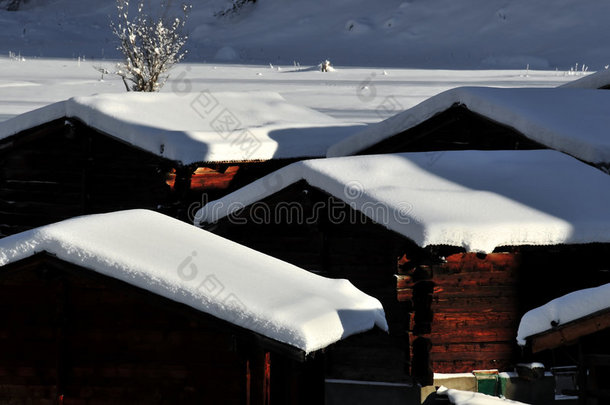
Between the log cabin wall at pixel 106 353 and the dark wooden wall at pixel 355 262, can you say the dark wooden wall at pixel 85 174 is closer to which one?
the dark wooden wall at pixel 355 262

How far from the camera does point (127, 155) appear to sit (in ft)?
59.4

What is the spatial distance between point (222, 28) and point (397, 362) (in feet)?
159

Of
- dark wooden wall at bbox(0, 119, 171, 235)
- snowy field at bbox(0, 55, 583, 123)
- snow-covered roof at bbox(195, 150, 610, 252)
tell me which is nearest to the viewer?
snow-covered roof at bbox(195, 150, 610, 252)

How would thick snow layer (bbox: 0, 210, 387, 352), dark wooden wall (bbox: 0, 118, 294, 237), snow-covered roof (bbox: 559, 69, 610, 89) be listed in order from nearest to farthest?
thick snow layer (bbox: 0, 210, 387, 352) → dark wooden wall (bbox: 0, 118, 294, 237) → snow-covered roof (bbox: 559, 69, 610, 89)

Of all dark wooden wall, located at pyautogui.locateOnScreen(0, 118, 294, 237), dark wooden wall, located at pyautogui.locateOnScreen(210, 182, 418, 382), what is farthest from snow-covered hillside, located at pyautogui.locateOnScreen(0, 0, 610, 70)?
dark wooden wall, located at pyautogui.locateOnScreen(210, 182, 418, 382)

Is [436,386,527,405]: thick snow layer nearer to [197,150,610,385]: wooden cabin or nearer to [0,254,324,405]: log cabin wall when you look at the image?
[197,150,610,385]: wooden cabin

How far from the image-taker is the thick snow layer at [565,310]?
358 inches

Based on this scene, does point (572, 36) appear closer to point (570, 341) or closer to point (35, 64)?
point (35, 64)

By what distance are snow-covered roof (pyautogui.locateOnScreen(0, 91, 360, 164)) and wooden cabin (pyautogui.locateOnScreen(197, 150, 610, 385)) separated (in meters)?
2.32

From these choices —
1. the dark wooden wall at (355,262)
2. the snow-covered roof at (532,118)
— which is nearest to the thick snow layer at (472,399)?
the dark wooden wall at (355,262)

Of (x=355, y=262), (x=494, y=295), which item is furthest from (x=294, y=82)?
(x=494, y=295)

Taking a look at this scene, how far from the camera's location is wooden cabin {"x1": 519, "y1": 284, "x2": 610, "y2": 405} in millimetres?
9102

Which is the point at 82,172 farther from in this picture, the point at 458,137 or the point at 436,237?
the point at 436,237

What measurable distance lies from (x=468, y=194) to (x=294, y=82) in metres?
21.9
